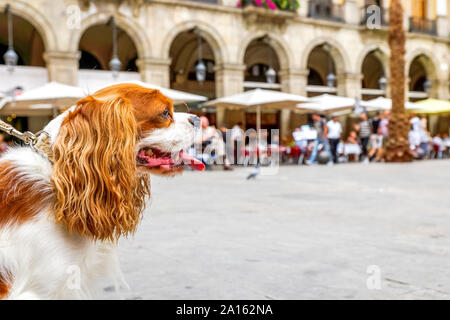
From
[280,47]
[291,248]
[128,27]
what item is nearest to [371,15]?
[280,47]

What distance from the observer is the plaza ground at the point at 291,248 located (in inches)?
108

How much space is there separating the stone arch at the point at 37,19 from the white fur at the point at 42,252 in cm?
1637

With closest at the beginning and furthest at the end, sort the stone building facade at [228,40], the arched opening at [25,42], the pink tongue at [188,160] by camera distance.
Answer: the pink tongue at [188,160], the stone building facade at [228,40], the arched opening at [25,42]

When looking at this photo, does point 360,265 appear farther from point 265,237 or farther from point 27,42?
point 27,42

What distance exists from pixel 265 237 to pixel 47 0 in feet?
50.1

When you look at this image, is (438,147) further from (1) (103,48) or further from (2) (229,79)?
(1) (103,48)

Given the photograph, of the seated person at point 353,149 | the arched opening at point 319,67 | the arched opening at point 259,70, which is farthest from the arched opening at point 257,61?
the seated person at point 353,149

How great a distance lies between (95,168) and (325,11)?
23.4 m

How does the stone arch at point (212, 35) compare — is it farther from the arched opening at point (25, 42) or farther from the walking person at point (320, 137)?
the arched opening at point (25, 42)

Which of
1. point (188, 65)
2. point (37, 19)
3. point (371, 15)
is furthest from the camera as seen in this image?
point (188, 65)

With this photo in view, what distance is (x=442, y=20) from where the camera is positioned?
26.8 metres

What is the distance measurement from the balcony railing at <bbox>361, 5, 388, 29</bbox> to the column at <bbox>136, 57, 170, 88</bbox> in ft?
34.4

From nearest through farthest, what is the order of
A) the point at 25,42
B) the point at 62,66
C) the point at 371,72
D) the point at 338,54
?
1. the point at 62,66
2. the point at 25,42
3. the point at 338,54
4. the point at 371,72
